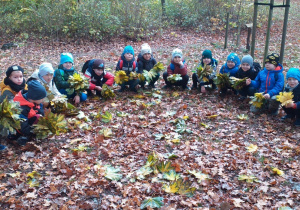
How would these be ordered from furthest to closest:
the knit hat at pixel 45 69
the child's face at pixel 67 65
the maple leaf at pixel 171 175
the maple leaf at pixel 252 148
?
1. the child's face at pixel 67 65
2. the knit hat at pixel 45 69
3. the maple leaf at pixel 252 148
4. the maple leaf at pixel 171 175

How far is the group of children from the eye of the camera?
510cm

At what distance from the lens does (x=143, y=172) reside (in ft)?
14.1

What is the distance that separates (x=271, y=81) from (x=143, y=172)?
13.3ft

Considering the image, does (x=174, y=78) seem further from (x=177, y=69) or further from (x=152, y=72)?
(x=152, y=72)

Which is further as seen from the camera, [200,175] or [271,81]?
[271,81]

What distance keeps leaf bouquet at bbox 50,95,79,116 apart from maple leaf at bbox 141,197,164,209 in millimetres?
3265

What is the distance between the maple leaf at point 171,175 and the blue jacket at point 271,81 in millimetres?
3481

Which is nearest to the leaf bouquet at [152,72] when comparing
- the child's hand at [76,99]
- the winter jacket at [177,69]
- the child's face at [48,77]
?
the winter jacket at [177,69]

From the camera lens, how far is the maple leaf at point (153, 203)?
3.63 metres

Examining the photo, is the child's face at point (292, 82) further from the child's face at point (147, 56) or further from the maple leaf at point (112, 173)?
the maple leaf at point (112, 173)

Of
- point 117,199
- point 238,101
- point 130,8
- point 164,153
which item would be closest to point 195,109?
point 238,101

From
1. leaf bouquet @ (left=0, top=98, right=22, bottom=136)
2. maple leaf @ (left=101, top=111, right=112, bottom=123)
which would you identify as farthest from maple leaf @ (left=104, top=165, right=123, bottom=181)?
maple leaf @ (left=101, top=111, right=112, bottom=123)

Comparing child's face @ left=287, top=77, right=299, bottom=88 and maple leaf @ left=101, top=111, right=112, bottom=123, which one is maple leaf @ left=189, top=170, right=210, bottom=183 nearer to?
maple leaf @ left=101, top=111, right=112, bottom=123

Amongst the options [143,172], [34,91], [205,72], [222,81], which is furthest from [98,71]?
[143,172]
